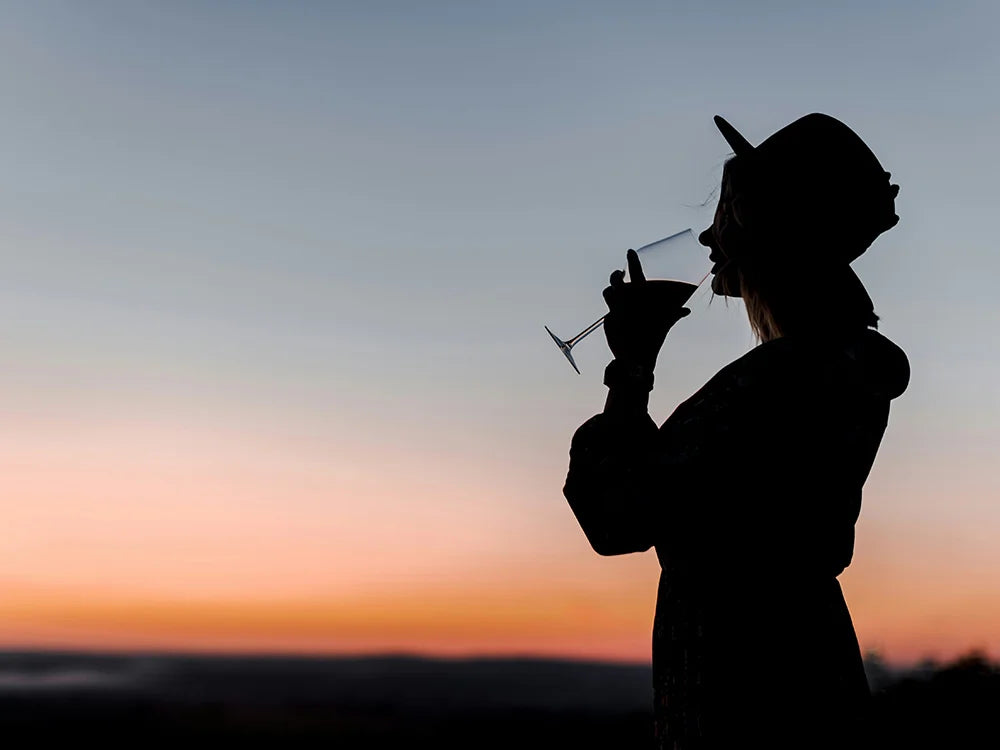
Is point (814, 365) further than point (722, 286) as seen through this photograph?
No

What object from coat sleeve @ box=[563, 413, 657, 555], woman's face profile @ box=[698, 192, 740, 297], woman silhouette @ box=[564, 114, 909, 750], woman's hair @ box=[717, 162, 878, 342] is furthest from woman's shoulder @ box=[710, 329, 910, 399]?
woman's face profile @ box=[698, 192, 740, 297]

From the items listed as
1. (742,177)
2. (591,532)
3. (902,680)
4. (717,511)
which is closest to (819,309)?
(742,177)

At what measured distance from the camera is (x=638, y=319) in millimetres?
3297

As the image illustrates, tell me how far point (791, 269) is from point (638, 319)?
0.48 m

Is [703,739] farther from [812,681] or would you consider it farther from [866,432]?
[866,432]

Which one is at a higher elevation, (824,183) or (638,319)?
(824,183)

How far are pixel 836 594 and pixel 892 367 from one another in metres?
0.69

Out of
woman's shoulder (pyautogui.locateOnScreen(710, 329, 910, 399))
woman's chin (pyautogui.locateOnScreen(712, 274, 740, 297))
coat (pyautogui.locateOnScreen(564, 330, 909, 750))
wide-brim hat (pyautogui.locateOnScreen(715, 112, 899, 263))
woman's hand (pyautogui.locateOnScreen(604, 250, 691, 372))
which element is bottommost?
coat (pyautogui.locateOnScreen(564, 330, 909, 750))

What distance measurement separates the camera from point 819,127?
330cm

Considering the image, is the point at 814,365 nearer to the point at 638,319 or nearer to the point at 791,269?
the point at 791,269

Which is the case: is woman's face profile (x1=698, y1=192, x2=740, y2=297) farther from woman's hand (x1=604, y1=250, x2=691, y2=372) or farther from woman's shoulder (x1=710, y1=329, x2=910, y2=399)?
woman's shoulder (x1=710, y1=329, x2=910, y2=399)

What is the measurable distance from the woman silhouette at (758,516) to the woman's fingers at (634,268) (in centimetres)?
46

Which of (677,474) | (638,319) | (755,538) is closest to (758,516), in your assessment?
(755,538)

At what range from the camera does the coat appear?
9.34 ft
